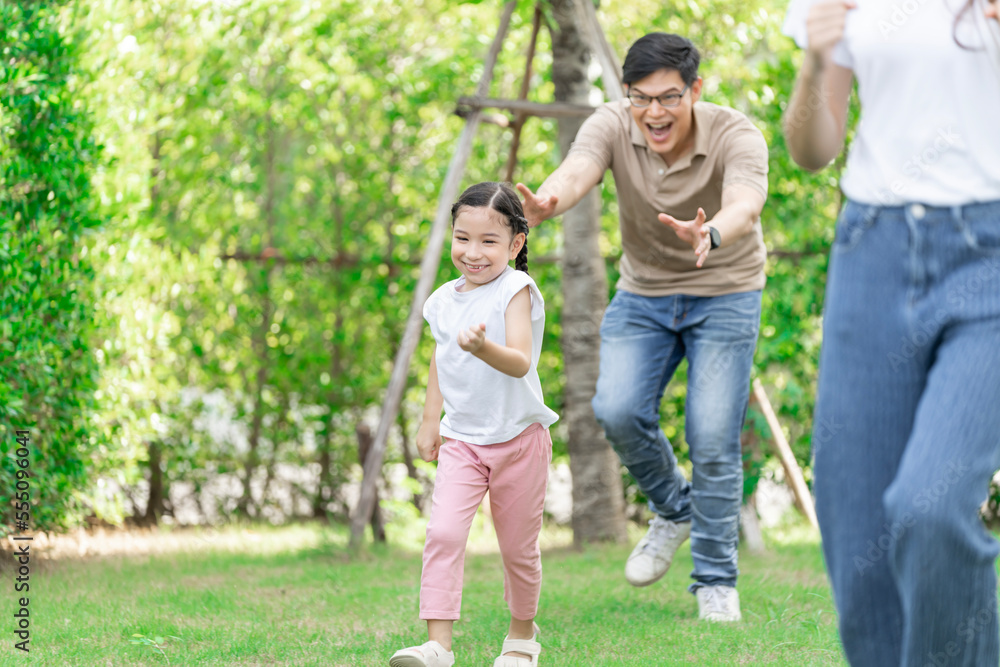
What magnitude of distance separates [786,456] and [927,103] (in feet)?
12.3

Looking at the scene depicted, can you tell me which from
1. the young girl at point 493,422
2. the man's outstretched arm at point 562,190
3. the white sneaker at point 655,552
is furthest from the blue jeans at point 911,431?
the white sneaker at point 655,552

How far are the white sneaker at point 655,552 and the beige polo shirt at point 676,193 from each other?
851mm

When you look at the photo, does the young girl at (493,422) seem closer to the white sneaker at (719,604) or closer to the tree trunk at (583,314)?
the white sneaker at (719,604)

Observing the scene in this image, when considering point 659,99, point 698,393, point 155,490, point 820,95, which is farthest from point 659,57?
point 155,490

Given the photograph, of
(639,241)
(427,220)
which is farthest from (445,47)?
(639,241)

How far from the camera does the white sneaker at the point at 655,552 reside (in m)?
3.62

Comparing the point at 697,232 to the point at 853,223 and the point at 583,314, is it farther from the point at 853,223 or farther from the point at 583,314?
the point at 583,314

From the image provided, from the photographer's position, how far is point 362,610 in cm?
380

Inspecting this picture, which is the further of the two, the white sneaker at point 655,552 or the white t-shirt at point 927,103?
the white sneaker at point 655,552

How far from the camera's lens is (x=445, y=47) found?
6391mm

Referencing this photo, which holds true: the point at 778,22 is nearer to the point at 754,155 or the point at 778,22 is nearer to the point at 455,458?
the point at 754,155

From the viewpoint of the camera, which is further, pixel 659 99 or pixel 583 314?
pixel 583 314

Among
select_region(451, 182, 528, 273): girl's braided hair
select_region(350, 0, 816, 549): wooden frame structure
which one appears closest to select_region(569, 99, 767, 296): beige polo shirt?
select_region(451, 182, 528, 273): girl's braided hair

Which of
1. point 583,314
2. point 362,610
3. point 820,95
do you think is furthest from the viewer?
point 583,314
